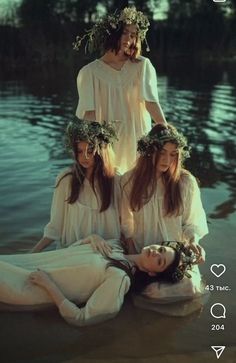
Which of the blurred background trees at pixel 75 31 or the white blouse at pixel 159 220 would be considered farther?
the blurred background trees at pixel 75 31

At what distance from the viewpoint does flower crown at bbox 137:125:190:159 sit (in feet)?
13.8

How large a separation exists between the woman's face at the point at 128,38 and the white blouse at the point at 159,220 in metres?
1.03

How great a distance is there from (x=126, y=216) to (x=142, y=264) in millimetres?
436

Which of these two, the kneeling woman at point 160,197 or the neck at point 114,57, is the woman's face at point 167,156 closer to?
the kneeling woman at point 160,197

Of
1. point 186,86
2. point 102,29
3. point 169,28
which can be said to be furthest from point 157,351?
point 169,28

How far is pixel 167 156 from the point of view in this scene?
167 inches

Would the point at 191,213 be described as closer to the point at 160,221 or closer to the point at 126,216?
the point at 160,221

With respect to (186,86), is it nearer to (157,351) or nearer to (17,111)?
(17,111)

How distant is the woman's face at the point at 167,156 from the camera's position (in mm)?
4211

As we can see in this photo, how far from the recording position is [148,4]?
16.6 meters

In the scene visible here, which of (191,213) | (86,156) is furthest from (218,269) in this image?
(86,156)

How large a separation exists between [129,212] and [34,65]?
2242cm

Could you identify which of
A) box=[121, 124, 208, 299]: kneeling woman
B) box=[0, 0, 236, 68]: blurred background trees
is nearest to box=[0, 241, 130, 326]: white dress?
box=[121, 124, 208, 299]: kneeling woman

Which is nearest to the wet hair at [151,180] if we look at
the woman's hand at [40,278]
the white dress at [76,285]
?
the white dress at [76,285]
